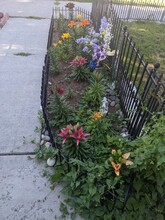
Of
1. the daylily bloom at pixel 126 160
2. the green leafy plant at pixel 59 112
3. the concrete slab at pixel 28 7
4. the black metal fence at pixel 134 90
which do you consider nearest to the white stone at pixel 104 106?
the black metal fence at pixel 134 90

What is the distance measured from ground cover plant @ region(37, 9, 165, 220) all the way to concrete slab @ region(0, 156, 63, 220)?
0.14 meters

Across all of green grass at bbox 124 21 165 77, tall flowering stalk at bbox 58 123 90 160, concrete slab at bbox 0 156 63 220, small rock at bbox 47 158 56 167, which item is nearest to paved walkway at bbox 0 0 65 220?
concrete slab at bbox 0 156 63 220

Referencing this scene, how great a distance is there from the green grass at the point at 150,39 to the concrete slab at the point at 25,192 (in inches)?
153

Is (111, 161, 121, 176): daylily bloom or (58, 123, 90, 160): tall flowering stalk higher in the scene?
(111, 161, 121, 176): daylily bloom

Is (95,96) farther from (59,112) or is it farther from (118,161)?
(118,161)

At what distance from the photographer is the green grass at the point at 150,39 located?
587cm

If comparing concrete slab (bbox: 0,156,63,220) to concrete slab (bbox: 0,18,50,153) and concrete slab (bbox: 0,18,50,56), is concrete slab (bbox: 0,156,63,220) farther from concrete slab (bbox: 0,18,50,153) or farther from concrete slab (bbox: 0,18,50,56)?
concrete slab (bbox: 0,18,50,56)

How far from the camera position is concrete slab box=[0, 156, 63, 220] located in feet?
8.10

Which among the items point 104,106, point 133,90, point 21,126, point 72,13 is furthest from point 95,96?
point 72,13

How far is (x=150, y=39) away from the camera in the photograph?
276 inches

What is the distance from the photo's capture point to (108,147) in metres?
2.77

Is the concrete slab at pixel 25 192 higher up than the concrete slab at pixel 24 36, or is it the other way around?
the concrete slab at pixel 24 36

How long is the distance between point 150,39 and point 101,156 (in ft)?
18.2

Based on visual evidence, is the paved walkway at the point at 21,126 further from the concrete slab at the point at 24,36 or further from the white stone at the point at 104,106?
the white stone at the point at 104,106
